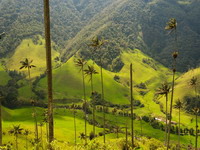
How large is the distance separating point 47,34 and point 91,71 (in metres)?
58.0

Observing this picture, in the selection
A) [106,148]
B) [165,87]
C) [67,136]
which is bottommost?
[67,136]

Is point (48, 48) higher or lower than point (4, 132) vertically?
higher

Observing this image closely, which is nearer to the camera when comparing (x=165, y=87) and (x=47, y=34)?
(x=47, y=34)

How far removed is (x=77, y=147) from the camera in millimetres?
36094

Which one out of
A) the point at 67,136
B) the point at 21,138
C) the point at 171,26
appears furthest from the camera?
the point at 67,136

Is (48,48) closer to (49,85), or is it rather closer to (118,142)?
(49,85)

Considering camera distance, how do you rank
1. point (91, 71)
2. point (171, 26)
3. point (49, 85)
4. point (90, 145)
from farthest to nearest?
point (91, 71) → point (171, 26) → point (90, 145) → point (49, 85)

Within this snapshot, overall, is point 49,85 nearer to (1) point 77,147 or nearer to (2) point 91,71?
(1) point 77,147

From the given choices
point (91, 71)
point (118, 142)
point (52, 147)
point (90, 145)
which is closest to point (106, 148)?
point (90, 145)

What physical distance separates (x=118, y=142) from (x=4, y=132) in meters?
79.3

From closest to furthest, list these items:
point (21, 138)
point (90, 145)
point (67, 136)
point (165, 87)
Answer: point (90, 145) < point (165, 87) < point (21, 138) < point (67, 136)

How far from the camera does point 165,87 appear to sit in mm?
73000

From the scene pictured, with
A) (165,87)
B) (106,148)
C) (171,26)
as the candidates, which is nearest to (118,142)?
(165,87)

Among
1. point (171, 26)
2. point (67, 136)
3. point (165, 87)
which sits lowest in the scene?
point (67, 136)
